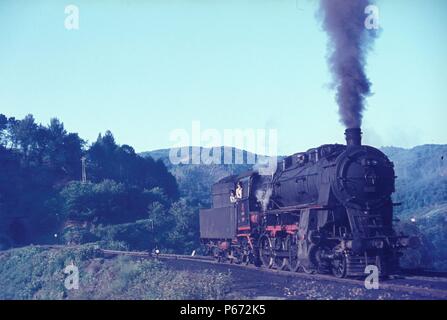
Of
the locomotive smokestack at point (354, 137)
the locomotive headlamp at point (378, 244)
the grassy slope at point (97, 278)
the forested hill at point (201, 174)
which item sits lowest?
the grassy slope at point (97, 278)

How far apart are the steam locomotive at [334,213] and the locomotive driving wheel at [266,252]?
44 millimetres

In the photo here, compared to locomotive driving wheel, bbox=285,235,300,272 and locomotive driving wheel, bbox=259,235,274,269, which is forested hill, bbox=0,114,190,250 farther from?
locomotive driving wheel, bbox=285,235,300,272

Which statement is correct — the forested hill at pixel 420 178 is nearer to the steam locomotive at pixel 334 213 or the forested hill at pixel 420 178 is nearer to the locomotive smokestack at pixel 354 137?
the steam locomotive at pixel 334 213

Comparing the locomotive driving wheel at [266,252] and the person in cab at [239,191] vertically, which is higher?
the person in cab at [239,191]

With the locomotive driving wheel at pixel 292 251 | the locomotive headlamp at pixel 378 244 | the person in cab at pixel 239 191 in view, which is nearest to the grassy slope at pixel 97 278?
the locomotive driving wheel at pixel 292 251

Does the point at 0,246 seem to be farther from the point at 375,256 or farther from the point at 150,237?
the point at 375,256

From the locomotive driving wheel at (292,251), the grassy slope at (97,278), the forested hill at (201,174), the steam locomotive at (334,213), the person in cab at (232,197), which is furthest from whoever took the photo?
the forested hill at (201,174)

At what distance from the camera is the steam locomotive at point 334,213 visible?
1596 centimetres

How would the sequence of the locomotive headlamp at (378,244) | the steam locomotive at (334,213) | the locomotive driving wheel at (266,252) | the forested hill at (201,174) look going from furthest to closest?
1. the forested hill at (201,174)
2. the locomotive driving wheel at (266,252)
3. the steam locomotive at (334,213)
4. the locomotive headlamp at (378,244)

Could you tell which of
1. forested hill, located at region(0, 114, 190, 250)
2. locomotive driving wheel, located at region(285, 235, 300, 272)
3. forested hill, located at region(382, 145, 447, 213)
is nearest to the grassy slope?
locomotive driving wheel, located at region(285, 235, 300, 272)

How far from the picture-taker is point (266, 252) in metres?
21.4

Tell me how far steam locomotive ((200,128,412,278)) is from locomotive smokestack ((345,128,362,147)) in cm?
4

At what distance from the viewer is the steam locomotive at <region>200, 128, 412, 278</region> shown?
15961 millimetres
